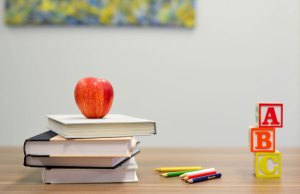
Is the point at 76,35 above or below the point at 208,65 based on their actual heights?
above

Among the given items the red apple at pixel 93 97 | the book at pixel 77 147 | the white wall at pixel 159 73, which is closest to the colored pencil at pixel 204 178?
the book at pixel 77 147

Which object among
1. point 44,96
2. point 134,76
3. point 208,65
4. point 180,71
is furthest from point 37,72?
point 208,65

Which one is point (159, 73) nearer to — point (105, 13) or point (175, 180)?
point (105, 13)

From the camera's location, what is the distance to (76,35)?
243 centimetres

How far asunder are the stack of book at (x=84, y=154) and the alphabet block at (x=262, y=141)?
0.24 meters

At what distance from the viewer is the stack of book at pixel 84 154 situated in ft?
2.39

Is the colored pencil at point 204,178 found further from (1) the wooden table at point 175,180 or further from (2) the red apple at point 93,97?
(2) the red apple at point 93,97

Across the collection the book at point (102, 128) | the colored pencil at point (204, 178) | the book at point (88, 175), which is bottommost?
the colored pencil at point (204, 178)

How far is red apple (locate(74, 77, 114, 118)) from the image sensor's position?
88 cm

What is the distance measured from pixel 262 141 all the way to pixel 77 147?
353 mm

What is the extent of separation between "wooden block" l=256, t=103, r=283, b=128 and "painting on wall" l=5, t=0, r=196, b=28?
5.35 ft

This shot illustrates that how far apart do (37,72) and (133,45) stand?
57 centimetres

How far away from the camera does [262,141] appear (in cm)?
82

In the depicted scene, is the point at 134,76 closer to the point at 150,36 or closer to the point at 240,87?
the point at 150,36
